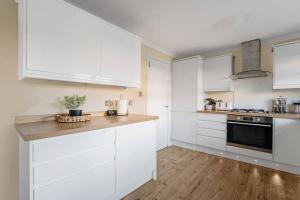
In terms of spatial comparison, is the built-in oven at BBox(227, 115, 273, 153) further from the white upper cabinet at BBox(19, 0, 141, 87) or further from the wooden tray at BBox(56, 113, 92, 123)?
the wooden tray at BBox(56, 113, 92, 123)

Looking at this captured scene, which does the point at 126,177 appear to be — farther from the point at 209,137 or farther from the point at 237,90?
the point at 237,90

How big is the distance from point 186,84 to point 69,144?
9.39 feet

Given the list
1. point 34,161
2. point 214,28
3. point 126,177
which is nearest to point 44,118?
point 34,161

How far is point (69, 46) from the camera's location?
5.10 ft

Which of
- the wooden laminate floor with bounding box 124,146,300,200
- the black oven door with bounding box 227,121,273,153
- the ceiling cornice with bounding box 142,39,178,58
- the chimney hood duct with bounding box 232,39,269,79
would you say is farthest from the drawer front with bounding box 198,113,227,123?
the ceiling cornice with bounding box 142,39,178,58

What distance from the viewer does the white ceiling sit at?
1.82m

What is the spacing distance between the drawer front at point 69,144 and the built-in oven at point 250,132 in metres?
2.39

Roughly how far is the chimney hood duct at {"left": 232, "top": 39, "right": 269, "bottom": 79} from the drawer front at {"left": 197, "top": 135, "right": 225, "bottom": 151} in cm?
144

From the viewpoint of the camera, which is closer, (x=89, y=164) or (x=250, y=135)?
(x=89, y=164)

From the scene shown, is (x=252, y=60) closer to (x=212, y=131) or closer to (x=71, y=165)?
(x=212, y=131)

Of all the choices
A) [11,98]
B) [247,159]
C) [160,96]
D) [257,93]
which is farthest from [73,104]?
[257,93]

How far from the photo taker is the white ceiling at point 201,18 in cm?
182

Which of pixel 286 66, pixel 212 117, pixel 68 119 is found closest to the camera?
pixel 68 119

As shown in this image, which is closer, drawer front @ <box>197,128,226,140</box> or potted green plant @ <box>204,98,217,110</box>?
drawer front @ <box>197,128,226,140</box>
